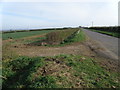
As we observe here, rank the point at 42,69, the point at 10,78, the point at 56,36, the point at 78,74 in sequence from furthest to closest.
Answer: the point at 56,36 → the point at 10,78 → the point at 42,69 → the point at 78,74

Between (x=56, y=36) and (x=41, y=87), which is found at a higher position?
(x=56, y=36)

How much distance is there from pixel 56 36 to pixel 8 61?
8.03 meters

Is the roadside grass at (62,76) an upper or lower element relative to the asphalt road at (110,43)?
lower

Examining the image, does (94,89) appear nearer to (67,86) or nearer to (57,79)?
(67,86)

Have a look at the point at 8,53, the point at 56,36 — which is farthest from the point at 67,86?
the point at 56,36

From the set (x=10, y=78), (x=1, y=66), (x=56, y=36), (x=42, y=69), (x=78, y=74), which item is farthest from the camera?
(x=56, y=36)

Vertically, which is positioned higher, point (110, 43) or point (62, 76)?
point (110, 43)

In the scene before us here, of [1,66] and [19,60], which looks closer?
[1,66]

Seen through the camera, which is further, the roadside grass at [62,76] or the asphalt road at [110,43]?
the asphalt road at [110,43]

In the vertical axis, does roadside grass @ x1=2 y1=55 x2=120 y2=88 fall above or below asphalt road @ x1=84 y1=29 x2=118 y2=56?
below

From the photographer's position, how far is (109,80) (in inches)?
163

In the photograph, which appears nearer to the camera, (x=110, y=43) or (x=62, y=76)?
(x=62, y=76)

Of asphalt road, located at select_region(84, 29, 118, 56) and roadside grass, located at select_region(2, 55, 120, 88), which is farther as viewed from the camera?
asphalt road, located at select_region(84, 29, 118, 56)

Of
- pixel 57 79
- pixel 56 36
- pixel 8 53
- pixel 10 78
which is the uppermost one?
pixel 56 36
